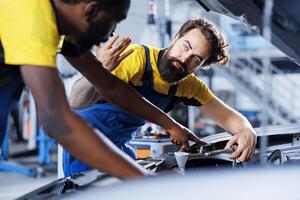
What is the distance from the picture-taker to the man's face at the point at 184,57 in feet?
7.68

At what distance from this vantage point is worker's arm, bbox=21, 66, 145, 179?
3.85 ft

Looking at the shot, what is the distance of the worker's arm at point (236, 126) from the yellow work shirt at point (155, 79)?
2.2 inches

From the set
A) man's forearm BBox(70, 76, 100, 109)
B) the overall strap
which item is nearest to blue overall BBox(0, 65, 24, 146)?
man's forearm BBox(70, 76, 100, 109)

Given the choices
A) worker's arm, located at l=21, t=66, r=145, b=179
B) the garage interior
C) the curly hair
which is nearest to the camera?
worker's arm, located at l=21, t=66, r=145, b=179

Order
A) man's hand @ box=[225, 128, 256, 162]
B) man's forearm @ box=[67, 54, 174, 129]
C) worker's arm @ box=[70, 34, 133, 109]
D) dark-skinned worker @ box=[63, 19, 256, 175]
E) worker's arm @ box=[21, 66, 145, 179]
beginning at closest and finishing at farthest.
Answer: worker's arm @ box=[21, 66, 145, 179] → man's forearm @ box=[67, 54, 174, 129] → worker's arm @ box=[70, 34, 133, 109] → man's hand @ box=[225, 128, 256, 162] → dark-skinned worker @ box=[63, 19, 256, 175]

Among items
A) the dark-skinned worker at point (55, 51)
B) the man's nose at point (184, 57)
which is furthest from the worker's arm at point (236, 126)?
the dark-skinned worker at point (55, 51)

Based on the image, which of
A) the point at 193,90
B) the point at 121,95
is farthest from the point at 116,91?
the point at 193,90

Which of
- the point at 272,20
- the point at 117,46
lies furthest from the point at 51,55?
the point at 272,20

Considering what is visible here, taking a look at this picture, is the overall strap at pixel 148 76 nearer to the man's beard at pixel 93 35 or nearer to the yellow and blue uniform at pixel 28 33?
the man's beard at pixel 93 35

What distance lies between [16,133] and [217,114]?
632 centimetres

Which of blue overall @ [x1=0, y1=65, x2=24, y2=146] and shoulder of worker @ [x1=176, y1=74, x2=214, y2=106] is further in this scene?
shoulder of worker @ [x1=176, y1=74, x2=214, y2=106]

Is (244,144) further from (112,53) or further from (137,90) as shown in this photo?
(112,53)


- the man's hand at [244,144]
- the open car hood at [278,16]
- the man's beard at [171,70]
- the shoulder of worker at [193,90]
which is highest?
the open car hood at [278,16]

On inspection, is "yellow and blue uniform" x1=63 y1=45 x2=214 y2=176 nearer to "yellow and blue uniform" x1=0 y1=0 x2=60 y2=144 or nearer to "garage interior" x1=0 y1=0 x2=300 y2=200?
"garage interior" x1=0 y1=0 x2=300 y2=200
